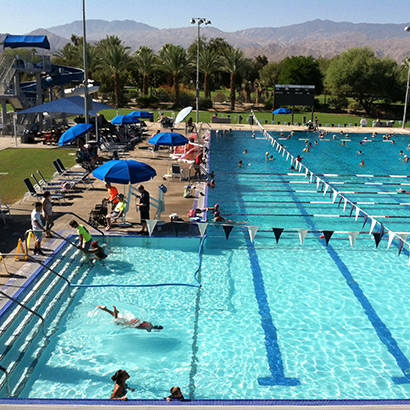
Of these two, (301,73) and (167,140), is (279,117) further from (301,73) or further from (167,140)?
(167,140)

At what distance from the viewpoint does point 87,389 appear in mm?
7805

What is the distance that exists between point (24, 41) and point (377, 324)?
106ft

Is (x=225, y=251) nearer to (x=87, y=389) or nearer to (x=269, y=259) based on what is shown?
(x=269, y=259)

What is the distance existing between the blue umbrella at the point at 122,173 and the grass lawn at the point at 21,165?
4.51m

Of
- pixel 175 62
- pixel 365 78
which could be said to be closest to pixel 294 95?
pixel 175 62

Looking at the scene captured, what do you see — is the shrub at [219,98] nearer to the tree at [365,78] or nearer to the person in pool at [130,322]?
the tree at [365,78]

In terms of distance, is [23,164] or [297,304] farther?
[23,164]

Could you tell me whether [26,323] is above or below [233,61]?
below

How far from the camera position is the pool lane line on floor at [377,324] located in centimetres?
874

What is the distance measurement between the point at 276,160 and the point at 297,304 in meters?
19.9

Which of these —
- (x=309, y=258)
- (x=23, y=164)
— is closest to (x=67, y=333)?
(x=309, y=258)

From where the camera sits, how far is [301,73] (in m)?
71.6

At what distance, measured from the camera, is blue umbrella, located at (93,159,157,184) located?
13812 mm

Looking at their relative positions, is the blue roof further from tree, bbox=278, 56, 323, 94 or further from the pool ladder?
tree, bbox=278, 56, 323, 94
